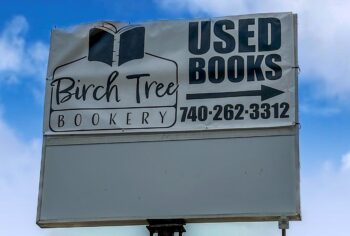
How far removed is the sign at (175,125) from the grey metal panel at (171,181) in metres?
0.01

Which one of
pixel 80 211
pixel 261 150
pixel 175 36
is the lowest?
pixel 80 211

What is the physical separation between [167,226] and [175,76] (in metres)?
1.78

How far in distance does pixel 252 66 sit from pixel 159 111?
120cm

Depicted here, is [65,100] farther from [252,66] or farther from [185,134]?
[252,66]

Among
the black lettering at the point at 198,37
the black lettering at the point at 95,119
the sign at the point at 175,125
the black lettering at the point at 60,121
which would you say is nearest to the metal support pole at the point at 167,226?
the sign at the point at 175,125

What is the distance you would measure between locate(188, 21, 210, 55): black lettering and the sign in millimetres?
12

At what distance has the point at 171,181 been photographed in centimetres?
1048

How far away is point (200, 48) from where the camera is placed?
1096 centimetres

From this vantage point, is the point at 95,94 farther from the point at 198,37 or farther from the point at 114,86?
the point at 198,37

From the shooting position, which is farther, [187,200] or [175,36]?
[175,36]

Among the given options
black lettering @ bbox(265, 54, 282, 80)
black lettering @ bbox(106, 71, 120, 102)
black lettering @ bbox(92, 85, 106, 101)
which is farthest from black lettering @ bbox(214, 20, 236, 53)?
black lettering @ bbox(92, 85, 106, 101)

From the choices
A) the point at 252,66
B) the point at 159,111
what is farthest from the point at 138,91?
the point at 252,66

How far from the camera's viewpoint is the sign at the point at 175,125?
10.3 metres

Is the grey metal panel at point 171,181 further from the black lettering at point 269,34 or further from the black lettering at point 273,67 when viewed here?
the black lettering at point 269,34
